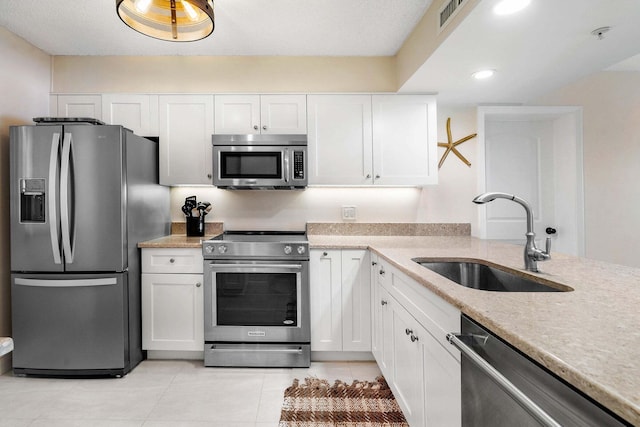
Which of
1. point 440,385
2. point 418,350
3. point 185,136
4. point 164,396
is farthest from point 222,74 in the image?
point 440,385

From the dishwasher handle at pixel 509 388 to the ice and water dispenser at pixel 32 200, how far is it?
2.68 metres

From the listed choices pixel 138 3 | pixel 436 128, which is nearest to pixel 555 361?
pixel 138 3

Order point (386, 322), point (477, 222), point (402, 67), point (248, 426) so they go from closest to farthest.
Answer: point (248, 426) < point (386, 322) < point (402, 67) < point (477, 222)

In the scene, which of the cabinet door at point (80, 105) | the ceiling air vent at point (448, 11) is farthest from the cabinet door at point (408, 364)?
the cabinet door at point (80, 105)

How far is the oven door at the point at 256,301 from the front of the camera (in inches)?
94.9

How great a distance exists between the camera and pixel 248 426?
5.81ft

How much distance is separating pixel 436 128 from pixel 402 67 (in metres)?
0.58

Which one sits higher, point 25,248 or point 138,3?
point 138,3

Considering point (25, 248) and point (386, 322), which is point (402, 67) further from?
point (25, 248)

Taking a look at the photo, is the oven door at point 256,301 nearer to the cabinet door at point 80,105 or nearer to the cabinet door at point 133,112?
the cabinet door at point 133,112

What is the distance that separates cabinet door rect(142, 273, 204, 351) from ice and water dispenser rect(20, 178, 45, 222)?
0.80 meters

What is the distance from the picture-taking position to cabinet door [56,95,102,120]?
9.13 ft

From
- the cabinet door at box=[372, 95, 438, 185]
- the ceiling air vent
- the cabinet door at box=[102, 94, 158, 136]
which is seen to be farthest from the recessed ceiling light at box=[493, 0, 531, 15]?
the cabinet door at box=[102, 94, 158, 136]

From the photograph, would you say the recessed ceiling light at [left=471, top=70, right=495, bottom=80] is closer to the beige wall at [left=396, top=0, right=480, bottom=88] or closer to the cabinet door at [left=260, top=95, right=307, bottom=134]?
the beige wall at [left=396, top=0, right=480, bottom=88]
